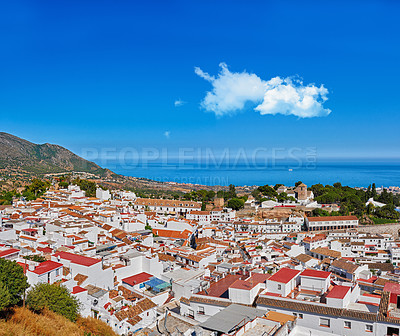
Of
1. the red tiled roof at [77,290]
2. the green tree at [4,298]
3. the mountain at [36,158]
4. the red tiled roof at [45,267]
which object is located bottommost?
the red tiled roof at [77,290]

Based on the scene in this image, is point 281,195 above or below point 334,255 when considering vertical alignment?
above

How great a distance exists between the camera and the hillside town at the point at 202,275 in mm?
7867

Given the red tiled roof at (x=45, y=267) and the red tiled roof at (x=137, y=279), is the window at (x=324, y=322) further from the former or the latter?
the red tiled roof at (x=45, y=267)

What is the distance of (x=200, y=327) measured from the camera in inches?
282

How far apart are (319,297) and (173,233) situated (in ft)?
51.0

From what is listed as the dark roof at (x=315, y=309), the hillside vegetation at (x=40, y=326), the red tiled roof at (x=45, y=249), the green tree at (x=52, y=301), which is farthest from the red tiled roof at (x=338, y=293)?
the red tiled roof at (x=45, y=249)

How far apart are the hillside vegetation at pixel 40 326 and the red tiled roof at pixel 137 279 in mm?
3821

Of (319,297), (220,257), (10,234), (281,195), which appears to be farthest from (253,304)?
(281,195)

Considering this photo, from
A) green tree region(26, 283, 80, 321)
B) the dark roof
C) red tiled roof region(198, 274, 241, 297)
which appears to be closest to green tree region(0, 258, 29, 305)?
green tree region(26, 283, 80, 321)

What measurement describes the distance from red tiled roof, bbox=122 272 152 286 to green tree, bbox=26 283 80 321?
156 inches

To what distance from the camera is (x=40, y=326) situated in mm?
7008

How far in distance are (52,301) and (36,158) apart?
81.0 m

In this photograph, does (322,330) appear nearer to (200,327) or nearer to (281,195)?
(200,327)

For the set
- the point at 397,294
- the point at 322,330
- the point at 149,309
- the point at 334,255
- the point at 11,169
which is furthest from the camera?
the point at 11,169
